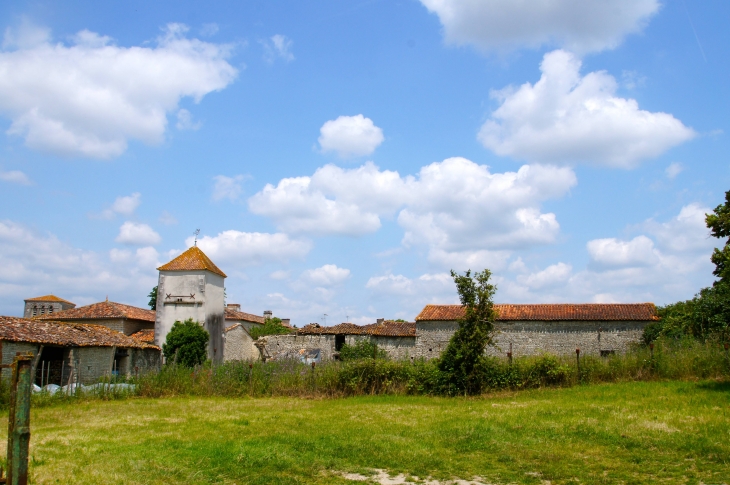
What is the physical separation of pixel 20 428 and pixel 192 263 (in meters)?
33.9

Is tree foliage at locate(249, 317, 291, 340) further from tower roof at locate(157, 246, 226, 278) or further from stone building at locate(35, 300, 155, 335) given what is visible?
stone building at locate(35, 300, 155, 335)

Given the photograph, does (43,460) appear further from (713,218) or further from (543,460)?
(713,218)

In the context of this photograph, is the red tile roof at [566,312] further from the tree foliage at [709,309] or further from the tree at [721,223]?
the tree at [721,223]

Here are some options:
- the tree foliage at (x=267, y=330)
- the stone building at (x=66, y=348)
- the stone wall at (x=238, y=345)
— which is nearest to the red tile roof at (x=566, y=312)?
the stone wall at (x=238, y=345)

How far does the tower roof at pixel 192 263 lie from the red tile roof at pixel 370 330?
7.45 meters

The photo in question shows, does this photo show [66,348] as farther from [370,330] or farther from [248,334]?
[248,334]

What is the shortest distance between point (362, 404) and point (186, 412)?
4.65 metres

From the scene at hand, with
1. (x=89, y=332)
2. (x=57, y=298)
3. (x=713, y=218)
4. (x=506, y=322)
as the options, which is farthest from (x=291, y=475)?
(x=57, y=298)

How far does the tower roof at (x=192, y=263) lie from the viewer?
120ft

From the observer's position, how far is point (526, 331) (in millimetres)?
30688

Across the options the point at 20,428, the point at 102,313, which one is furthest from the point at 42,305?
the point at 20,428

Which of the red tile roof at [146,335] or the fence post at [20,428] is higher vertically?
the fence post at [20,428]

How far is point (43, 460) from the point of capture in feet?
28.0

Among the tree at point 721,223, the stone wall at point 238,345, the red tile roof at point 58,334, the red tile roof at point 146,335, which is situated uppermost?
the tree at point 721,223
